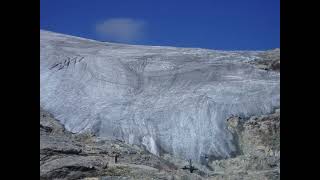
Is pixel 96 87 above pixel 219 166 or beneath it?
above

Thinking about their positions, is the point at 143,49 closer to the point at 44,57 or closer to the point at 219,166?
the point at 44,57

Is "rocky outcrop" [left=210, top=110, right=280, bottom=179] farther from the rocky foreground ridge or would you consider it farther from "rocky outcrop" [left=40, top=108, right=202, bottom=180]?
"rocky outcrop" [left=40, top=108, right=202, bottom=180]

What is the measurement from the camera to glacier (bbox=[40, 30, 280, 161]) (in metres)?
5.11

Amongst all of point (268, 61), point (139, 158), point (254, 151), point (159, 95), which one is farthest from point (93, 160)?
point (268, 61)

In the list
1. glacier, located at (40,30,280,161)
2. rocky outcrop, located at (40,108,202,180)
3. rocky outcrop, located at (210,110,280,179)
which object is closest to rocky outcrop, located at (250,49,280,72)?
glacier, located at (40,30,280,161)

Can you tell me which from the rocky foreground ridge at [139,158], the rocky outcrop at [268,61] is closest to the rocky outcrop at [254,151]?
the rocky foreground ridge at [139,158]

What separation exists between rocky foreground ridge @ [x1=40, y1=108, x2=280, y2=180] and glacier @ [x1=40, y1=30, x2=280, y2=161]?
103 millimetres

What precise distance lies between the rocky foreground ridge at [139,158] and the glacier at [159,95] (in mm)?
103

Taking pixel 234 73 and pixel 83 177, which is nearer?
pixel 83 177

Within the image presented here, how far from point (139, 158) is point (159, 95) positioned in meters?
1.05

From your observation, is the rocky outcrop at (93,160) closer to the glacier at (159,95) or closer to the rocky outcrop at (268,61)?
the glacier at (159,95)
